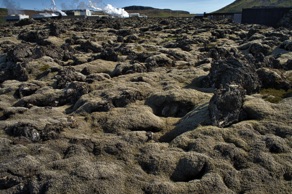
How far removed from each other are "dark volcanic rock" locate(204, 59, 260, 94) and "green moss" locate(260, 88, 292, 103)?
1.11 m

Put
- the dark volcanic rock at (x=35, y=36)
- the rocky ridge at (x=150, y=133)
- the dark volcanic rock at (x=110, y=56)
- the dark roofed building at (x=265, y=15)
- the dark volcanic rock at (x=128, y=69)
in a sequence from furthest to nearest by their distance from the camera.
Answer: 1. the dark roofed building at (x=265, y=15)
2. the dark volcanic rock at (x=35, y=36)
3. the dark volcanic rock at (x=110, y=56)
4. the dark volcanic rock at (x=128, y=69)
5. the rocky ridge at (x=150, y=133)

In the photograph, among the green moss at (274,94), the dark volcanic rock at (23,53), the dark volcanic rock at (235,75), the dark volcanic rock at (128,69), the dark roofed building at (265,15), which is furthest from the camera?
the dark roofed building at (265,15)

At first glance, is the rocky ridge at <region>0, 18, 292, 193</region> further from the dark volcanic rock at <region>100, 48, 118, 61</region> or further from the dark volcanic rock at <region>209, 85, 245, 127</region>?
the dark volcanic rock at <region>100, 48, 118, 61</region>

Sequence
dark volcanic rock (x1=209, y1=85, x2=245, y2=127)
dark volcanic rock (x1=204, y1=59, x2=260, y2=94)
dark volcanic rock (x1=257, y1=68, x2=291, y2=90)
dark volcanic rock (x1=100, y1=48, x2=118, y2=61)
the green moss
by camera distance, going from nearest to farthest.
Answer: dark volcanic rock (x1=209, y1=85, x2=245, y2=127)
the green moss
dark volcanic rock (x1=204, y1=59, x2=260, y2=94)
dark volcanic rock (x1=257, y1=68, x2=291, y2=90)
dark volcanic rock (x1=100, y1=48, x2=118, y2=61)

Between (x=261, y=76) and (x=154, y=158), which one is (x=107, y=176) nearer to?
(x=154, y=158)

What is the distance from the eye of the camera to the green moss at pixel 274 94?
27.3 metres

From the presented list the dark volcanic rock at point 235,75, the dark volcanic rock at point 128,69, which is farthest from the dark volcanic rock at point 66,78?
the dark volcanic rock at point 235,75

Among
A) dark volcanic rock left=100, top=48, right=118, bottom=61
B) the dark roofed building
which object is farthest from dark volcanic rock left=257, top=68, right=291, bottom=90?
the dark roofed building

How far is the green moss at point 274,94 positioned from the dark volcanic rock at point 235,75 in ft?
3.64

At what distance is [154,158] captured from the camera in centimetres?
1936

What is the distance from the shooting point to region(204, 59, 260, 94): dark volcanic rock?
2934cm

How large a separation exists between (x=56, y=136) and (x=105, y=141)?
4.25 metres

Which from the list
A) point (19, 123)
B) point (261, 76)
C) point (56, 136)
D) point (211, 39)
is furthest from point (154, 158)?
point (211, 39)

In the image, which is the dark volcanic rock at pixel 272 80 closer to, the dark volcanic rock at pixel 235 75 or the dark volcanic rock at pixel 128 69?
the dark volcanic rock at pixel 235 75
